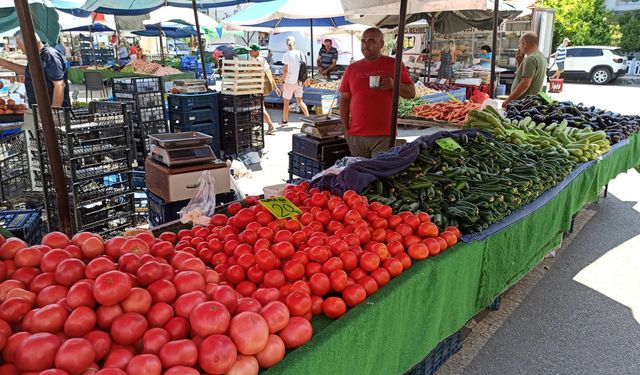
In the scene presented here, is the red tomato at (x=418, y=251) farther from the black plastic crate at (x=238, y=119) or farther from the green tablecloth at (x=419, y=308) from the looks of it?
the black plastic crate at (x=238, y=119)

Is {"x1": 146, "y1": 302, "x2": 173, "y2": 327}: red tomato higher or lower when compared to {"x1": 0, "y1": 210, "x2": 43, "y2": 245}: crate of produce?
higher

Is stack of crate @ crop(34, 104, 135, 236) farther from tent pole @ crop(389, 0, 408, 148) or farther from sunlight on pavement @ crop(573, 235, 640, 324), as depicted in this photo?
sunlight on pavement @ crop(573, 235, 640, 324)

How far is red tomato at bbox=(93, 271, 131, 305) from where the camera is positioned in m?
1.46

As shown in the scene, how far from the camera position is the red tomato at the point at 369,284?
2090 millimetres

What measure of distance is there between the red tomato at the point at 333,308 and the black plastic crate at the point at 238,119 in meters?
6.03

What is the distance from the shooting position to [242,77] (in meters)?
7.68

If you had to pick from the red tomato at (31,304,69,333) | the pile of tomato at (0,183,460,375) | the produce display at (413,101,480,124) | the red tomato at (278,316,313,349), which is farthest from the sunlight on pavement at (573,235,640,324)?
the produce display at (413,101,480,124)

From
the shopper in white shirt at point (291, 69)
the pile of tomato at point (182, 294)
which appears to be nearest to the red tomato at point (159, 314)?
the pile of tomato at point (182, 294)

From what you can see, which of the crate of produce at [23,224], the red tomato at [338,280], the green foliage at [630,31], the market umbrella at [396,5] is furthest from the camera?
the green foliage at [630,31]

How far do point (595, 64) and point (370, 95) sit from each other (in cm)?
2069

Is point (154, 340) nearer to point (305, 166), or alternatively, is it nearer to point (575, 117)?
point (305, 166)

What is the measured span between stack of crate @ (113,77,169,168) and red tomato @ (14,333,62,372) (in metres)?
5.66

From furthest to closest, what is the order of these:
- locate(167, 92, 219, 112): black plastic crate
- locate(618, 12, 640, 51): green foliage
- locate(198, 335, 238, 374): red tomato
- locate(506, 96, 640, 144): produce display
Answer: locate(618, 12, 640, 51): green foliage, locate(167, 92, 219, 112): black plastic crate, locate(506, 96, 640, 144): produce display, locate(198, 335, 238, 374): red tomato

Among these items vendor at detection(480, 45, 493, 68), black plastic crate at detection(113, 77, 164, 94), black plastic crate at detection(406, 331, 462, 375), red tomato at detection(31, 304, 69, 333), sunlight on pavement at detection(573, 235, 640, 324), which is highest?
vendor at detection(480, 45, 493, 68)
